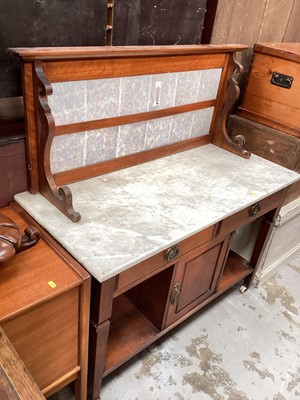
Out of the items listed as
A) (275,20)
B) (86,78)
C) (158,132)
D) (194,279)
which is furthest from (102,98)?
(275,20)

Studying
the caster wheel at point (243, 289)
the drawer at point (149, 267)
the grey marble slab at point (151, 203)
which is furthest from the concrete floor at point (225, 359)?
the grey marble slab at point (151, 203)

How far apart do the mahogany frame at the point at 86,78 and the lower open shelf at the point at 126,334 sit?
2.02ft

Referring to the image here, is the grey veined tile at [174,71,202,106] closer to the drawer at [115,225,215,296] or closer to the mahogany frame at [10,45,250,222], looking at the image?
the mahogany frame at [10,45,250,222]

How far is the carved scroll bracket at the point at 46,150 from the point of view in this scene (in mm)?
1077

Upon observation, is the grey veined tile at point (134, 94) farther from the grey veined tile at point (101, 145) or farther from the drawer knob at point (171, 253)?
the drawer knob at point (171, 253)

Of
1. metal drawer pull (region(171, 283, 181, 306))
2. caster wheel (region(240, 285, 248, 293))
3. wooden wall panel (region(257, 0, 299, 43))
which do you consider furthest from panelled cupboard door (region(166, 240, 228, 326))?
wooden wall panel (region(257, 0, 299, 43))

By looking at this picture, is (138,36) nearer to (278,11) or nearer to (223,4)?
(223,4)

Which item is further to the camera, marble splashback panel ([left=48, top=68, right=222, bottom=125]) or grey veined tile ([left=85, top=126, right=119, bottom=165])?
grey veined tile ([left=85, top=126, right=119, bottom=165])

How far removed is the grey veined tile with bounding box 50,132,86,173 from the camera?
1266 millimetres

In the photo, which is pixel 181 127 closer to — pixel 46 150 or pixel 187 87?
pixel 187 87

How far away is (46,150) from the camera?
118 centimetres

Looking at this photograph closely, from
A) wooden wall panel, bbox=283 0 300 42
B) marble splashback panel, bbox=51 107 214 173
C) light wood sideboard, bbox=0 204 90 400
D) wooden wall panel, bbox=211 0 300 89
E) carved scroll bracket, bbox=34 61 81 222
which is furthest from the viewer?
wooden wall panel, bbox=283 0 300 42

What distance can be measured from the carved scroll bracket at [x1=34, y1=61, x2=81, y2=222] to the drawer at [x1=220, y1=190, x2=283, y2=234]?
Answer: 61 cm

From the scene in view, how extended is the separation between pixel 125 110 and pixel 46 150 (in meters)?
0.37
